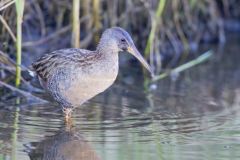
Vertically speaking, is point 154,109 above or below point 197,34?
below

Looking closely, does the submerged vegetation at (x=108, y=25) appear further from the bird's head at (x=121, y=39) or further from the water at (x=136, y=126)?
the bird's head at (x=121, y=39)

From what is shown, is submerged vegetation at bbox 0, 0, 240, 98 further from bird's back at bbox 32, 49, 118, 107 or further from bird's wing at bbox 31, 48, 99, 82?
bird's back at bbox 32, 49, 118, 107

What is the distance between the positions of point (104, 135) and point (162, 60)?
14.1 ft

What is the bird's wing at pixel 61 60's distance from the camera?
6.30 m

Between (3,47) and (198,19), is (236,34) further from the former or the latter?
(3,47)

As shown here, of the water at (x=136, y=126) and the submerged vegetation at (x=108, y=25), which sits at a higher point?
the submerged vegetation at (x=108, y=25)

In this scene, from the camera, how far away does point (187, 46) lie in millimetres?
10883

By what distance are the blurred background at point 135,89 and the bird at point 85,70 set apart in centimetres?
26

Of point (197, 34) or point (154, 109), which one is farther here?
point (197, 34)

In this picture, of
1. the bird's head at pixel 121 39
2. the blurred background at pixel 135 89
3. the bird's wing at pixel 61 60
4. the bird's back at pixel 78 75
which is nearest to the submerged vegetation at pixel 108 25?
the blurred background at pixel 135 89

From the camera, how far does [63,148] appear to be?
18.3 ft

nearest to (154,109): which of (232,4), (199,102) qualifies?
(199,102)

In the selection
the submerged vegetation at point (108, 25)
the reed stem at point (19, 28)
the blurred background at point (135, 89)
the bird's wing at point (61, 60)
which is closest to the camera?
the blurred background at point (135, 89)

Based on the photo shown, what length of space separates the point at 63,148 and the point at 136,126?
980 mm
